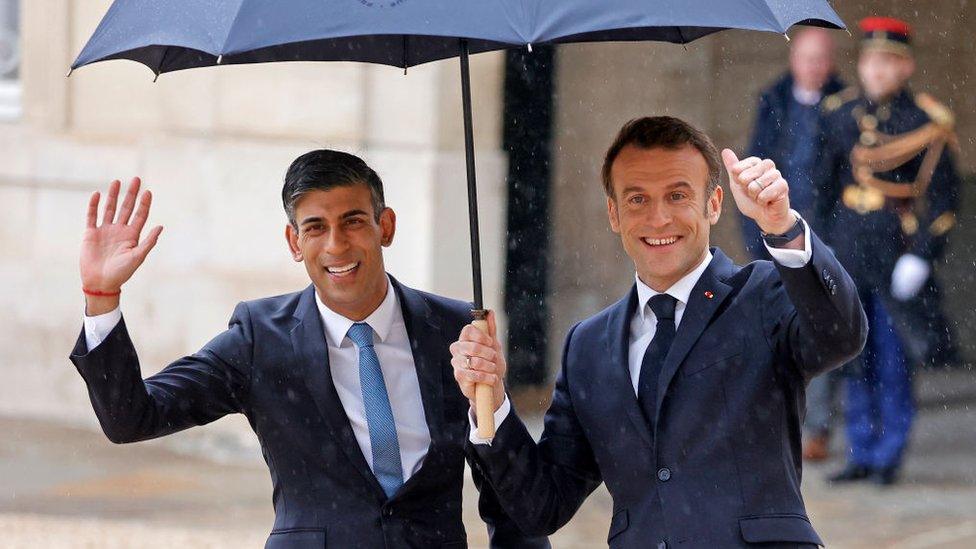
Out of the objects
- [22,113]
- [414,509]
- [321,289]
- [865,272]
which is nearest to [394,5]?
[321,289]

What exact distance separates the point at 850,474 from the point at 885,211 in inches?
53.6

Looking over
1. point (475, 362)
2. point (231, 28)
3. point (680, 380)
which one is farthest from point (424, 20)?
point (680, 380)

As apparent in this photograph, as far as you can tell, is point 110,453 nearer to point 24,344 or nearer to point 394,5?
point 24,344

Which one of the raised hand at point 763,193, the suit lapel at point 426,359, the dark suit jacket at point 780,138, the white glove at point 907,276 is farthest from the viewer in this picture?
the dark suit jacket at point 780,138

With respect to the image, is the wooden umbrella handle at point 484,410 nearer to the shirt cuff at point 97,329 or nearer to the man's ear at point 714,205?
the man's ear at point 714,205

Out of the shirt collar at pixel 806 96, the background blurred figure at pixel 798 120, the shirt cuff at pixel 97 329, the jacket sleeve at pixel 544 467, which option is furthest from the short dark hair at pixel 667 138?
the shirt collar at pixel 806 96

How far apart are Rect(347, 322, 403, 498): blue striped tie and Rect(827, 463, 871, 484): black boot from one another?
5.07 metres

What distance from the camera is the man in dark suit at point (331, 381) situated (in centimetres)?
390

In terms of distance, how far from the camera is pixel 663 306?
387 centimetres

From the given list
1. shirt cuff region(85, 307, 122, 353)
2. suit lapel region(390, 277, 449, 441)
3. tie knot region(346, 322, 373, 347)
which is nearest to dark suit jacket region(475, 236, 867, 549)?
suit lapel region(390, 277, 449, 441)

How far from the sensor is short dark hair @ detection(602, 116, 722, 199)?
3836mm

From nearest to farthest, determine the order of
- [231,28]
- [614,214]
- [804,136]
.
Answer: [231,28] → [614,214] → [804,136]

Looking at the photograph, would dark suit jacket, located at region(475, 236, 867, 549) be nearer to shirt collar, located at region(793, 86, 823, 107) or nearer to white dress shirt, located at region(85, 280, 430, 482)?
white dress shirt, located at region(85, 280, 430, 482)

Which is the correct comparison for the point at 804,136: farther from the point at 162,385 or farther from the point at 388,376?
the point at 162,385
